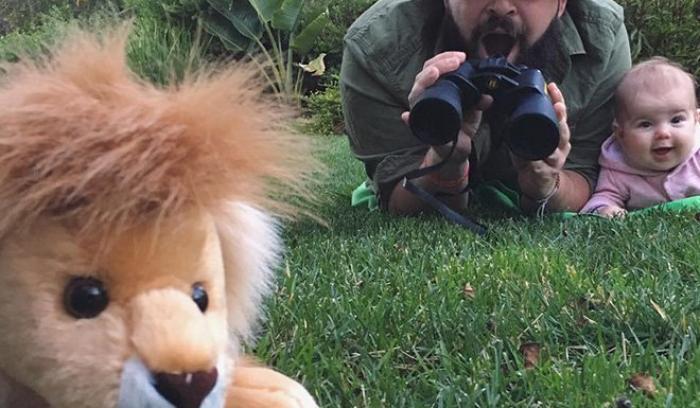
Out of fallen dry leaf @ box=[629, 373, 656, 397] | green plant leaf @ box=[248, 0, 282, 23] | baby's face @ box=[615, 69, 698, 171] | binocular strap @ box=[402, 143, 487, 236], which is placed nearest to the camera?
fallen dry leaf @ box=[629, 373, 656, 397]

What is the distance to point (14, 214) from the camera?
0.73m

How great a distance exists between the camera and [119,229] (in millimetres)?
731

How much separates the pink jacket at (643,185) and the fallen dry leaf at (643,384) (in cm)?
158

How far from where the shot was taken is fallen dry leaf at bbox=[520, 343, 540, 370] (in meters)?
1.24

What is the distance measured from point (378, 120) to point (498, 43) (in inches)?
18.6

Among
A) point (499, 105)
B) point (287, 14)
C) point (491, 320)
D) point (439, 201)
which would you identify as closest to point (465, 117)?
point (499, 105)

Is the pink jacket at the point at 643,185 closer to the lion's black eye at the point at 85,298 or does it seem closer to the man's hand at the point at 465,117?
the man's hand at the point at 465,117

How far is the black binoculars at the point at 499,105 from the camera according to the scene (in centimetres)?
205

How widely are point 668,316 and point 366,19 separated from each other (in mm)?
1751

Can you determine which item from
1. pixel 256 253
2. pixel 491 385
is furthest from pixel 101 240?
pixel 491 385

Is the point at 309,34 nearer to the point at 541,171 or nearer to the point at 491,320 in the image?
the point at 541,171

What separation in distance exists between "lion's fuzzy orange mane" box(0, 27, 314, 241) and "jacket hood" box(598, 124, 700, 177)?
84.5 inches

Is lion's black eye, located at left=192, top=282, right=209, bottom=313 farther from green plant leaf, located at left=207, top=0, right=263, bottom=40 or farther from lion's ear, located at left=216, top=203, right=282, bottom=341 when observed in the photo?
green plant leaf, located at left=207, top=0, right=263, bottom=40

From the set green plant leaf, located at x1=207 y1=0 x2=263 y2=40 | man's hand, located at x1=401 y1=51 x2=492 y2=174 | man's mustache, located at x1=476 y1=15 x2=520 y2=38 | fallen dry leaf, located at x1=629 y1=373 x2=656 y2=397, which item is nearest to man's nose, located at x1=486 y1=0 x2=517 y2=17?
man's mustache, located at x1=476 y1=15 x2=520 y2=38
